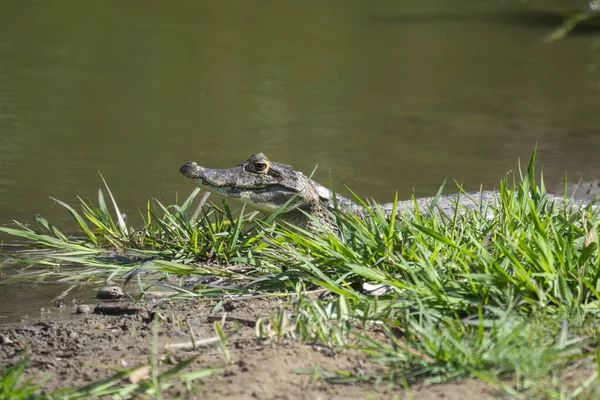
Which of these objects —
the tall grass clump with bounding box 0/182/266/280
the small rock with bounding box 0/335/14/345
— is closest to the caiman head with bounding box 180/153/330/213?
the tall grass clump with bounding box 0/182/266/280

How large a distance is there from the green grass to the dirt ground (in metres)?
0.07

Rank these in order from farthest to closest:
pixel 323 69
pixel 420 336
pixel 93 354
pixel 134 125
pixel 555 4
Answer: pixel 555 4
pixel 323 69
pixel 134 125
pixel 93 354
pixel 420 336

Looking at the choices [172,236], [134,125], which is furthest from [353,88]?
[172,236]

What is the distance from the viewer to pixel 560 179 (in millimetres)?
8094

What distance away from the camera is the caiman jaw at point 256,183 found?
5730mm

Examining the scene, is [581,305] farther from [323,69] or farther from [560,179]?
[323,69]

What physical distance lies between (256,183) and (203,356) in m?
2.61

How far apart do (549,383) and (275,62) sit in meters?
9.76

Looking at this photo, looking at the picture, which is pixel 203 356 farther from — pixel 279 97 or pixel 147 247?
pixel 279 97

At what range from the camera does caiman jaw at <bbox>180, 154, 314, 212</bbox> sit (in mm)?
5730

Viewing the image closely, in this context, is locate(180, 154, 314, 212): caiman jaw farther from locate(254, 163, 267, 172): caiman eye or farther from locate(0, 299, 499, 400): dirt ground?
locate(0, 299, 499, 400): dirt ground

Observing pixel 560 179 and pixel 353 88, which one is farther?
pixel 353 88

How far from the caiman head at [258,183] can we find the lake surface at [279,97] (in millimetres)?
642

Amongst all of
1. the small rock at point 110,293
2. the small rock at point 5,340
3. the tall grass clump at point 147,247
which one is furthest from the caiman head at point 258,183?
the small rock at point 5,340
